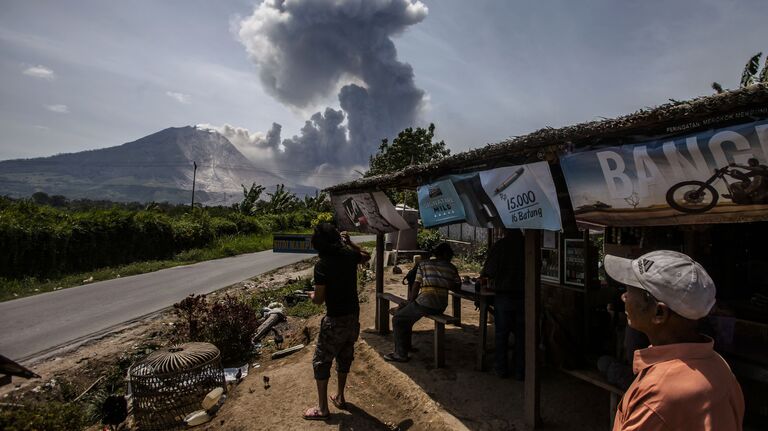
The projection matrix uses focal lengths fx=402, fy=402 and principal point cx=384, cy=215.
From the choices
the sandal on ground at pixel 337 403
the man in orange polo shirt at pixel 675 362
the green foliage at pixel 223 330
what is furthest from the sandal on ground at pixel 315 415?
the man in orange polo shirt at pixel 675 362

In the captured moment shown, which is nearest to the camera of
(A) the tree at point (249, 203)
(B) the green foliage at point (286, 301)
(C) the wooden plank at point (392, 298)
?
(C) the wooden plank at point (392, 298)

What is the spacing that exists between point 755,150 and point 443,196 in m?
3.26

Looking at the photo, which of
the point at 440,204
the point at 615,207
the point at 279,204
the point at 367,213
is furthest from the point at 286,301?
the point at 279,204

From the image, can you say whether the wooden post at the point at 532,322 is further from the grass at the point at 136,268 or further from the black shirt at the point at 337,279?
the grass at the point at 136,268

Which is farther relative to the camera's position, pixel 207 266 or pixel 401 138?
pixel 401 138

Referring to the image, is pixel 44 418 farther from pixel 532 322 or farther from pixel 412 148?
pixel 412 148

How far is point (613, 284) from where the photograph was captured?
647 cm

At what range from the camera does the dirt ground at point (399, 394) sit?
460 centimetres

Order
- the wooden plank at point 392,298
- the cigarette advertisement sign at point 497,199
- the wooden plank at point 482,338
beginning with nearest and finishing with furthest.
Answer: the cigarette advertisement sign at point 497,199 < the wooden plank at point 482,338 < the wooden plank at point 392,298

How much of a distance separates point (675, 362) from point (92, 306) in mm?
13809

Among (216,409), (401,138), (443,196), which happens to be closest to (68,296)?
(216,409)

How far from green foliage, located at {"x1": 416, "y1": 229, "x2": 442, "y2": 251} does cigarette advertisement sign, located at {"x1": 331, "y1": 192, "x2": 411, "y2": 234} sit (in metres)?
11.5

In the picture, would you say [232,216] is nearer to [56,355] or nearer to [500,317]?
[56,355]

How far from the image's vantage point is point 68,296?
12688 mm
